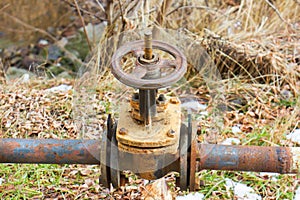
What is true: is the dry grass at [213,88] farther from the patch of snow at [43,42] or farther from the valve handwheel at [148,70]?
the patch of snow at [43,42]

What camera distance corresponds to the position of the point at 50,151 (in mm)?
2123

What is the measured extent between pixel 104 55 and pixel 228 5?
4.86 feet

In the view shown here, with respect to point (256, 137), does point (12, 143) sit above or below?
above

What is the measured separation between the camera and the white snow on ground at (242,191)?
3059 millimetres

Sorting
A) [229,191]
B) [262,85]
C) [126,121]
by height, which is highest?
[126,121]

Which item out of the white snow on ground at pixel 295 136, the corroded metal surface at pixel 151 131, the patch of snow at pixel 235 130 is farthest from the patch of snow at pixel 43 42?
the corroded metal surface at pixel 151 131

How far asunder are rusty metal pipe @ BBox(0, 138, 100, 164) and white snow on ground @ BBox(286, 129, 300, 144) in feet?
5.73

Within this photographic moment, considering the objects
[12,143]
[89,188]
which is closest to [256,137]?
[89,188]

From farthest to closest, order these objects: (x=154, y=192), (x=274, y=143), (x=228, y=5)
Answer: (x=228, y=5)
(x=274, y=143)
(x=154, y=192)

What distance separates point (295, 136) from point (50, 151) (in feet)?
6.26

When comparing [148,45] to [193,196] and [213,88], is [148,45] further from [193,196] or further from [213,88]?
[213,88]

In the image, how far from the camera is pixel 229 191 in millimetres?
3078

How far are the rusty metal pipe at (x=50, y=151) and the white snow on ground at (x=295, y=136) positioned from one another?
5.73 ft

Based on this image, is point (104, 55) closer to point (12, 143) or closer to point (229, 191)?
point (229, 191)
